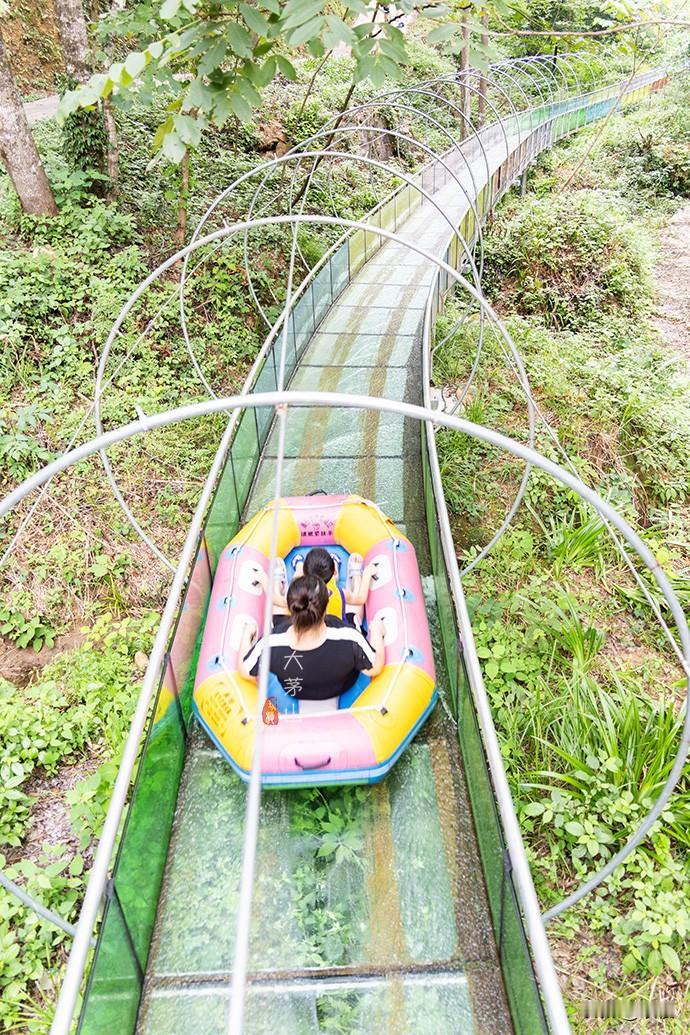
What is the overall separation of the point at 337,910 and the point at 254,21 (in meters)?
4.34

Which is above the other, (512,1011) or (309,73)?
(309,73)

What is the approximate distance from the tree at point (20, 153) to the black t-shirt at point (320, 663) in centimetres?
735

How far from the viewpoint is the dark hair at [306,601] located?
394 centimetres

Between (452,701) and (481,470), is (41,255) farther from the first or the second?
(452,701)

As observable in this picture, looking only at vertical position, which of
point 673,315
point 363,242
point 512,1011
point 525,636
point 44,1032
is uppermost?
point 363,242

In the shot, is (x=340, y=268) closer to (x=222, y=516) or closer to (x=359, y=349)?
(x=359, y=349)

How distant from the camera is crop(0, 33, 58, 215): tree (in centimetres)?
806

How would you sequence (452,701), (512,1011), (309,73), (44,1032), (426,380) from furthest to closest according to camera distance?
1. (309,73)
2. (426,380)
3. (452,701)
4. (44,1032)
5. (512,1011)

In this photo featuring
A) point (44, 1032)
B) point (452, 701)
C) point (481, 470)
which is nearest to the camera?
point (44, 1032)

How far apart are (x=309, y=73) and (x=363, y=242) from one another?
346 inches

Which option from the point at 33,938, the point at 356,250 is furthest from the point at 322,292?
the point at 33,938

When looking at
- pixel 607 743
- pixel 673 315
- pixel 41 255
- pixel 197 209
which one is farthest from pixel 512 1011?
pixel 673 315

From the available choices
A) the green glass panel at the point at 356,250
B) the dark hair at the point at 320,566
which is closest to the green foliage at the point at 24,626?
Result: the dark hair at the point at 320,566

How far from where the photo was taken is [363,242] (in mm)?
12516
